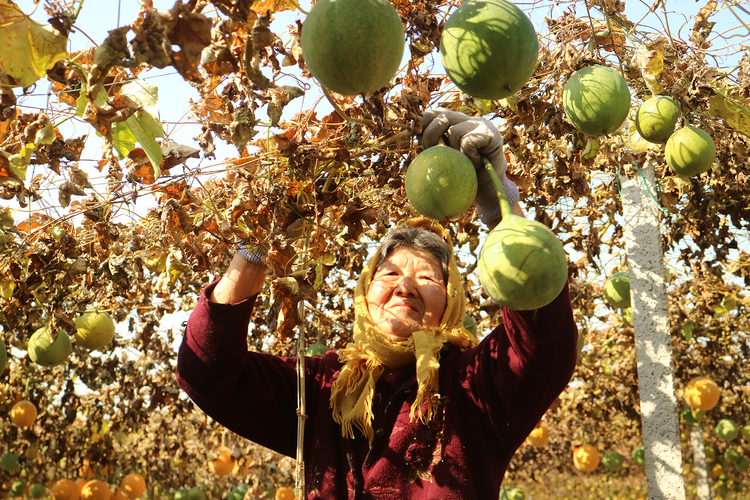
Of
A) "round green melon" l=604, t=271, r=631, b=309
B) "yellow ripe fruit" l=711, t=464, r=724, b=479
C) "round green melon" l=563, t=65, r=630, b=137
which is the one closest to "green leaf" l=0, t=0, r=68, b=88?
"round green melon" l=563, t=65, r=630, b=137

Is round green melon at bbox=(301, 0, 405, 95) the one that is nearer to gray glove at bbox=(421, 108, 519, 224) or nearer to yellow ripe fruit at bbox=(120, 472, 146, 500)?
gray glove at bbox=(421, 108, 519, 224)

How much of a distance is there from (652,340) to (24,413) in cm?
517

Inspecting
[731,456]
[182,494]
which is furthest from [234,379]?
[731,456]

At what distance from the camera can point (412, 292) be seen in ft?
7.42

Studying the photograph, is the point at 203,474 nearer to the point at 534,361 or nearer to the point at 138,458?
the point at 138,458

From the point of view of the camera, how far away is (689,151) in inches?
95.5

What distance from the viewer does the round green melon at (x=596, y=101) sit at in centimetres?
184

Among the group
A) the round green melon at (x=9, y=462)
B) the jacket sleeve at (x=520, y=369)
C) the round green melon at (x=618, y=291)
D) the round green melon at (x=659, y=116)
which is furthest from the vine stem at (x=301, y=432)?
the round green melon at (x=9, y=462)

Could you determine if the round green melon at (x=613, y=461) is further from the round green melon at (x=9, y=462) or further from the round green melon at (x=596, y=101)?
the round green melon at (x=596, y=101)

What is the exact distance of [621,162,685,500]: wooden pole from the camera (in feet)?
10.7

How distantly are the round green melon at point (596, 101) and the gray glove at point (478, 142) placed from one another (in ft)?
0.90

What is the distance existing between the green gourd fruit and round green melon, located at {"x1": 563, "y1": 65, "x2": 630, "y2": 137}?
675mm

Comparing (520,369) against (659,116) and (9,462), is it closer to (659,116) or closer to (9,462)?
(659,116)

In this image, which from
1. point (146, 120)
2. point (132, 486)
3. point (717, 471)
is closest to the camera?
point (146, 120)
